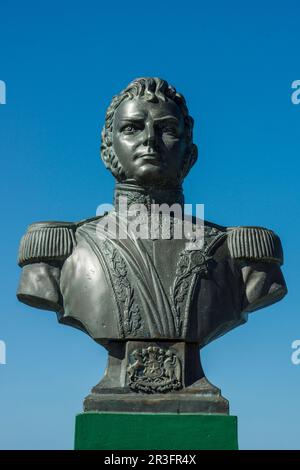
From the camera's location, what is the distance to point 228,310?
6246mm

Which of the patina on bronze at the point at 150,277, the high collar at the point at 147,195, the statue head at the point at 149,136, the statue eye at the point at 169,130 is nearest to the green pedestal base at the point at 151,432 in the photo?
the patina on bronze at the point at 150,277

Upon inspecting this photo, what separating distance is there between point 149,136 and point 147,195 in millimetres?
455

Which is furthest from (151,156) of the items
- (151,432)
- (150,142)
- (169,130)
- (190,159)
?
(151,432)

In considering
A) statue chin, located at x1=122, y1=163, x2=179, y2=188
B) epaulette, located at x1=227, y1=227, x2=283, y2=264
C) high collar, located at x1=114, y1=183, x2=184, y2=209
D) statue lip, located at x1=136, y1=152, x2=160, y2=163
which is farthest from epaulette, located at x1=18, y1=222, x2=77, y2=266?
epaulette, located at x1=227, y1=227, x2=283, y2=264

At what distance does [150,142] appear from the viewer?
21.2 feet

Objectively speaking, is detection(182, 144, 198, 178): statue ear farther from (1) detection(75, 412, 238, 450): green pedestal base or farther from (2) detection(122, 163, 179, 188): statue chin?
(1) detection(75, 412, 238, 450): green pedestal base

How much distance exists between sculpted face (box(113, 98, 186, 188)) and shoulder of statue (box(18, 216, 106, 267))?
0.65 m

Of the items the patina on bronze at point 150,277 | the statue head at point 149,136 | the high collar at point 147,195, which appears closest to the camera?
the patina on bronze at point 150,277

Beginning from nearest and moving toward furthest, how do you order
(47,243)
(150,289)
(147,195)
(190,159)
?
(150,289)
(47,243)
(147,195)
(190,159)

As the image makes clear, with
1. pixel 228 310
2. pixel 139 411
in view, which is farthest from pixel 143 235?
pixel 139 411

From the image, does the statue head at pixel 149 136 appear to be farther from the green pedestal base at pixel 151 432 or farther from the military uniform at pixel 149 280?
the green pedestal base at pixel 151 432

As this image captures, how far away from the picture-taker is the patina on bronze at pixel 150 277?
5977mm

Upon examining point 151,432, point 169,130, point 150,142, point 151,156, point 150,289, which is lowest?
point 151,432

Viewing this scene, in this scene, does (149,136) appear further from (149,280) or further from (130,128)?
(149,280)
